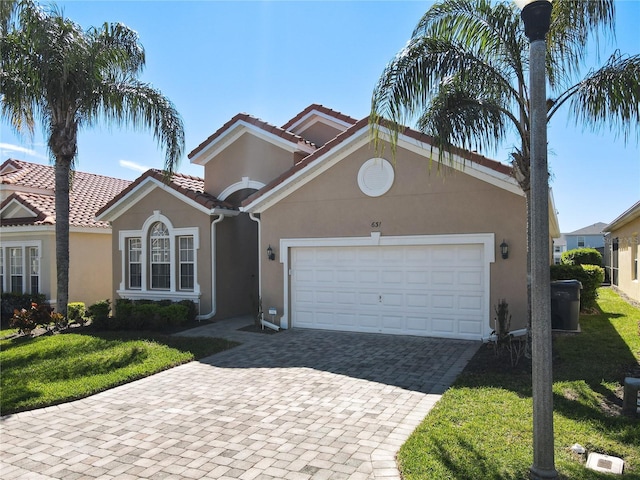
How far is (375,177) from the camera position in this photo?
12.1 meters

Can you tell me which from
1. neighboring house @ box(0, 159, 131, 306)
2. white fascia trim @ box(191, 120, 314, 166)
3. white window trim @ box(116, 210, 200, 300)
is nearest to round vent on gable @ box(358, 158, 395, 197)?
white fascia trim @ box(191, 120, 314, 166)

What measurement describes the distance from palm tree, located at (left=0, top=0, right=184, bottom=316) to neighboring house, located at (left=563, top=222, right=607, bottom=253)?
2075 inches

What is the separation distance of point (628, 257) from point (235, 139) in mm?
16752

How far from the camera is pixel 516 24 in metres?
8.43

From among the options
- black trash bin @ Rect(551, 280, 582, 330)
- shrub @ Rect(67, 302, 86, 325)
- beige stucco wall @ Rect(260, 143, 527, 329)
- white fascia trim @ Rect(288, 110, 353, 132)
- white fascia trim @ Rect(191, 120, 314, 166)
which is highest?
white fascia trim @ Rect(288, 110, 353, 132)

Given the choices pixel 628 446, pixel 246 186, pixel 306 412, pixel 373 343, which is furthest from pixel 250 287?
pixel 628 446

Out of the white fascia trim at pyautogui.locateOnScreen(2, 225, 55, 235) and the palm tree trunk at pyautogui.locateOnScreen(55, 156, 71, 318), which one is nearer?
the palm tree trunk at pyautogui.locateOnScreen(55, 156, 71, 318)

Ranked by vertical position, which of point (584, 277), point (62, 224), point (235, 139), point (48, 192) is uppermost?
point (235, 139)

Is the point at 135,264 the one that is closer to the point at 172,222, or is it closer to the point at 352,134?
the point at 172,222

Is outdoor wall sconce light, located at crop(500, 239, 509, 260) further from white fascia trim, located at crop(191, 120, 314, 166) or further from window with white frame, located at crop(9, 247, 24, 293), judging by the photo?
window with white frame, located at crop(9, 247, 24, 293)

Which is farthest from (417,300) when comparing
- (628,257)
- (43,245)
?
(43,245)

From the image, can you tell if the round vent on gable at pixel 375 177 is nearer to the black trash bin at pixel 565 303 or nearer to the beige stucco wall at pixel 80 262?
the black trash bin at pixel 565 303

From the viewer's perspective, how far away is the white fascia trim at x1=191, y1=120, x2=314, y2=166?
1525 centimetres

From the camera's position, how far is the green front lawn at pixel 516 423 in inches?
193
